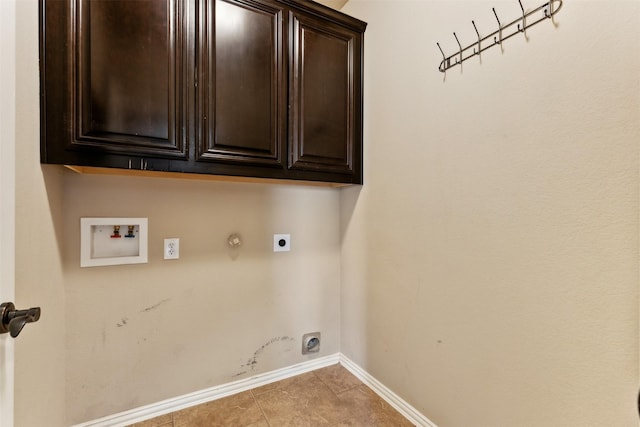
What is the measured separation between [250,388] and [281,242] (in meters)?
0.91

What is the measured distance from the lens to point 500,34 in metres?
1.05

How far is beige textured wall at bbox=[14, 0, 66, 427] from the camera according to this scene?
878mm

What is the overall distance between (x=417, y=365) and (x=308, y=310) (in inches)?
30.3

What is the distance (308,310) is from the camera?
6.30 feet

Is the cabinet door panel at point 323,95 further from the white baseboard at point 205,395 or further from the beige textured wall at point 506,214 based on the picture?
the white baseboard at point 205,395

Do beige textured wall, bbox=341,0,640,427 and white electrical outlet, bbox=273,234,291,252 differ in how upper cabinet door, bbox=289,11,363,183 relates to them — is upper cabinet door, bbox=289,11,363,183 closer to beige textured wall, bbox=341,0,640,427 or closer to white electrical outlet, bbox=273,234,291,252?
beige textured wall, bbox=341,0,640,427

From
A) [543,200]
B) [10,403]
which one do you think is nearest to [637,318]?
[543,200]

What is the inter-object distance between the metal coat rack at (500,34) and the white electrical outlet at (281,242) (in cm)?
127

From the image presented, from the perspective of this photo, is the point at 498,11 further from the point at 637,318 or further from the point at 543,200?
the point at 637,318

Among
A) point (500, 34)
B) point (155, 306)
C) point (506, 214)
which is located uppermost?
point (500, 34)

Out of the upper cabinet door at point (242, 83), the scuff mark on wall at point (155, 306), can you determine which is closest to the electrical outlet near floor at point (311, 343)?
the scuff mark on wall at point (155, 306)

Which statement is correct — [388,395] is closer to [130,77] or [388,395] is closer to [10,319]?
[10,319]

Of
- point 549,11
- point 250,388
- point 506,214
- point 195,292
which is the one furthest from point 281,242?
point 549,11

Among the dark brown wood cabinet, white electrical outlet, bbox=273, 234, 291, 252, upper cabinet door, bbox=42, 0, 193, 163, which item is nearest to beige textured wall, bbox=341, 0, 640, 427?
the dark brown wood cabinet
